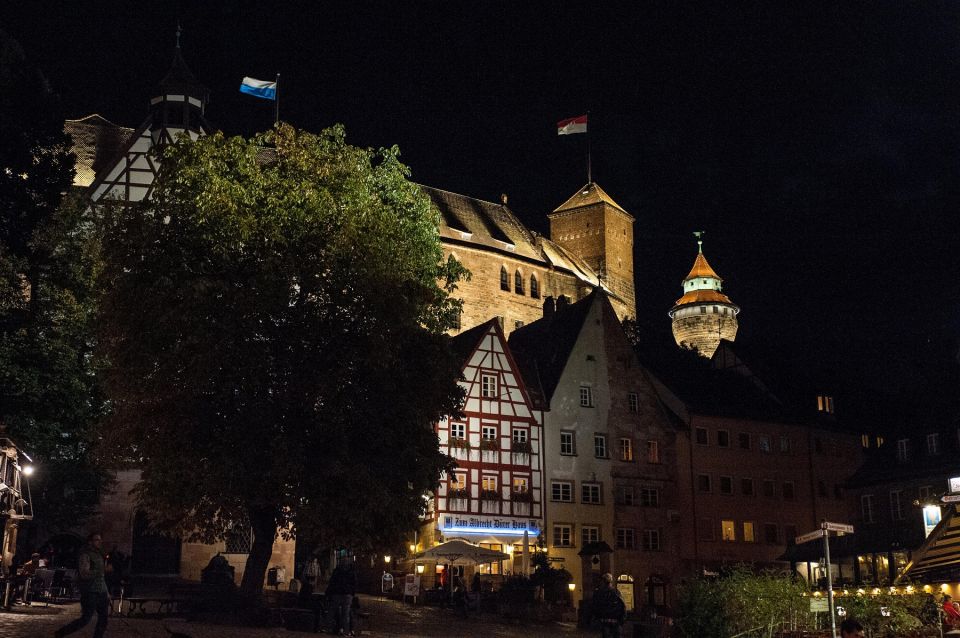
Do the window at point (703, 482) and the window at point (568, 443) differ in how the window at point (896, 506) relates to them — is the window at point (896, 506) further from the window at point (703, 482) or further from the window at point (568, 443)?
the window at point (568, 443)

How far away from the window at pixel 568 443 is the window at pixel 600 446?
1.09 m

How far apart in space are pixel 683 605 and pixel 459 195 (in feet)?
242

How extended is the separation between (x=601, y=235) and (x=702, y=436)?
172 ft

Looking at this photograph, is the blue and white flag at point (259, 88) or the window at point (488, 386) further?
the blue and white flag at point (259, 88)

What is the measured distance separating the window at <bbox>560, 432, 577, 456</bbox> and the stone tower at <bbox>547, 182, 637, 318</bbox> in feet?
174

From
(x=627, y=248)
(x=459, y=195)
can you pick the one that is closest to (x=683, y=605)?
(x=459, y=195)

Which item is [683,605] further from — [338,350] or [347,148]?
[347,148]

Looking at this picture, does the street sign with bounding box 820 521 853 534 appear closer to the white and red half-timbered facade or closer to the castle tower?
the white and red half-timbered facade

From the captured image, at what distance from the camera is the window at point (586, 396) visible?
4828cm

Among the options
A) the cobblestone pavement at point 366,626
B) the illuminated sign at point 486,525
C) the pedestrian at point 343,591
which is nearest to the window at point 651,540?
the illuminated sign at point 486,525

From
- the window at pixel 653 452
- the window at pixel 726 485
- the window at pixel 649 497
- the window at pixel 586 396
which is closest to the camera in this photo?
the window at pixel 586 396

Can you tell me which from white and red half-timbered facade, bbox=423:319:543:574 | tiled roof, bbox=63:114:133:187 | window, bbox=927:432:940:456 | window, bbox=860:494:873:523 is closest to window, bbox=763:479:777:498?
window, bbox=860:494:873:523

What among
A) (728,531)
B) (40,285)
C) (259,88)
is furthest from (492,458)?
(259,88)

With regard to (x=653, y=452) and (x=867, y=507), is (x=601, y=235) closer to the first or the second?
(x=867, y=507)
